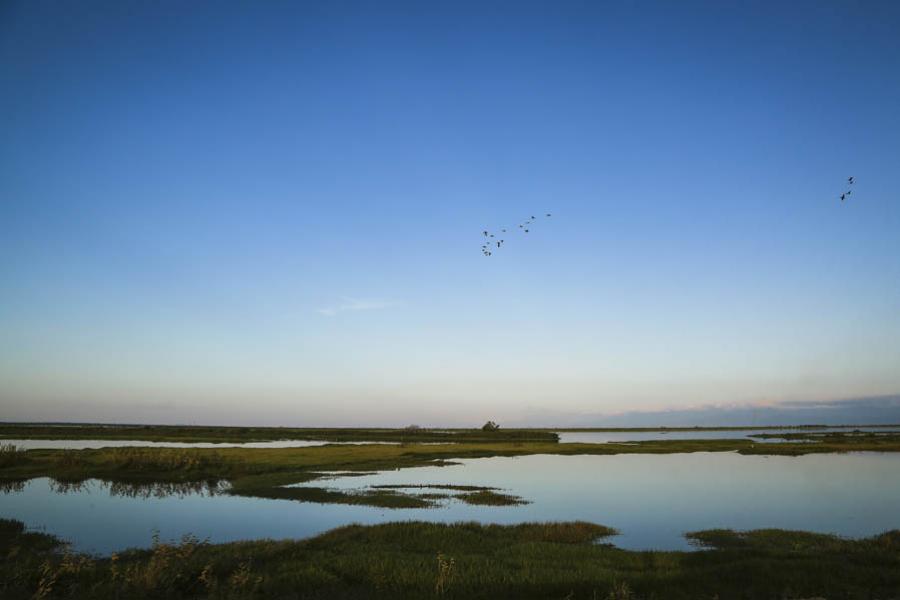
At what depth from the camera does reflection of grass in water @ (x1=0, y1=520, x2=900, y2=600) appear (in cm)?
1449

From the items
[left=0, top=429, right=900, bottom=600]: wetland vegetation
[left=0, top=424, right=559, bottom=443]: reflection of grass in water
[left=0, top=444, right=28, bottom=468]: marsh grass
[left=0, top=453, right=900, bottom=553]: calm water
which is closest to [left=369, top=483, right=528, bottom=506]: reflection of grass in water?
[left=0, top=453, right=900, bottom=553]: calm water

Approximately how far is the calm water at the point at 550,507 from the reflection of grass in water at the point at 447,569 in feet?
13.4

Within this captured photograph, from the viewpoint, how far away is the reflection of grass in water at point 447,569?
14.5 m

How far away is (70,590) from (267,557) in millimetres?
5311

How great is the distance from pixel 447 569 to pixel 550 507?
16.8m

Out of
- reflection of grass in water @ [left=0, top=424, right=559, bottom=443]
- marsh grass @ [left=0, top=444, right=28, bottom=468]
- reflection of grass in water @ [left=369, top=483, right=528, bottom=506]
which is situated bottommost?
reflection of grass in water @ [left=0, top=424, right=559, bottom=443]

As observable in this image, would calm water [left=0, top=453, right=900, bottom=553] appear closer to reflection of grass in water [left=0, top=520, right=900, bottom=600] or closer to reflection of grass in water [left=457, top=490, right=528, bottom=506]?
reflection of grass in water [left=457, top=490, right=528, bottom=506]

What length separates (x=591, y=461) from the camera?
204 ft

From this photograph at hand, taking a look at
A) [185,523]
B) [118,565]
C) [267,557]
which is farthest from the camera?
[185,523]

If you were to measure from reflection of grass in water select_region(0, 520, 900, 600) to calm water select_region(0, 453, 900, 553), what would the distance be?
409 centimetres

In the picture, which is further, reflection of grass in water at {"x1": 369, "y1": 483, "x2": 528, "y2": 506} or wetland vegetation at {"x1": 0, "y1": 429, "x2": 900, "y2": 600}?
reflection of grass in water at {"x1": 369, "y1": 483, "x2": 528, "y2": 506}

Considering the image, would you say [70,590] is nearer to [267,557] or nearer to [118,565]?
[118,565]

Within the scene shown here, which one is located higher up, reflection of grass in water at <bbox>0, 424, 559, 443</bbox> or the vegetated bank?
the vegetated bank

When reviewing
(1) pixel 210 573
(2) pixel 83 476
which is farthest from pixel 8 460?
(1) pixel 210 573
